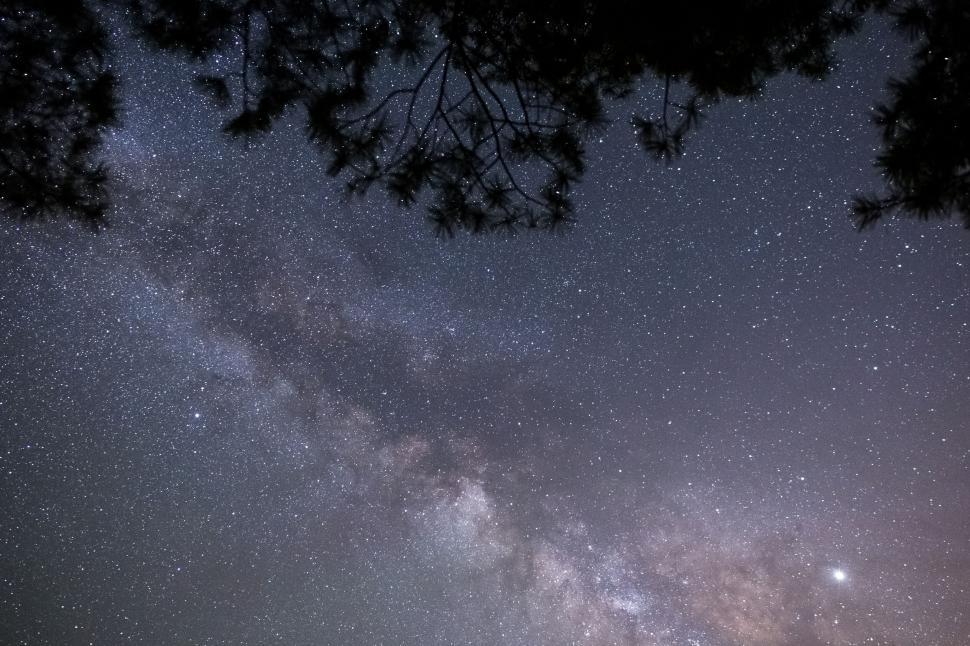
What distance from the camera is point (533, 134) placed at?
12.5 feet

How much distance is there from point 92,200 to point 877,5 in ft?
18.0

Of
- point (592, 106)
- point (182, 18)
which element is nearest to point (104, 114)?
point (182, 18)

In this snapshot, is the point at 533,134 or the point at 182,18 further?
the point at 533,134

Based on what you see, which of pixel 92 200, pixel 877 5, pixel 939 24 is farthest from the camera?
pixel 92 200

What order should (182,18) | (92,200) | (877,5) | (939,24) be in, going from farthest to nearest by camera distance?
(92,200) < (182,18) < (877,5) < (939,24)

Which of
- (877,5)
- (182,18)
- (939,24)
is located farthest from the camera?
(182,18)

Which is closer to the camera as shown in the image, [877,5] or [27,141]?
[877,5]

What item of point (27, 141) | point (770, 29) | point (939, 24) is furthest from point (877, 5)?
point (27, 141)

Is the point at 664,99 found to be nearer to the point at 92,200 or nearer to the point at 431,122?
the point at 431,122

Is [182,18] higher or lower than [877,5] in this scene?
lower

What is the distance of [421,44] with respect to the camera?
3.72 meters

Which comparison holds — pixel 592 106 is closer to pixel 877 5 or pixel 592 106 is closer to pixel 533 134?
pixel 533 134

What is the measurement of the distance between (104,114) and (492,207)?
2.86 meters

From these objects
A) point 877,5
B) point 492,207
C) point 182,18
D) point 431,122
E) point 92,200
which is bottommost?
point 92,200
